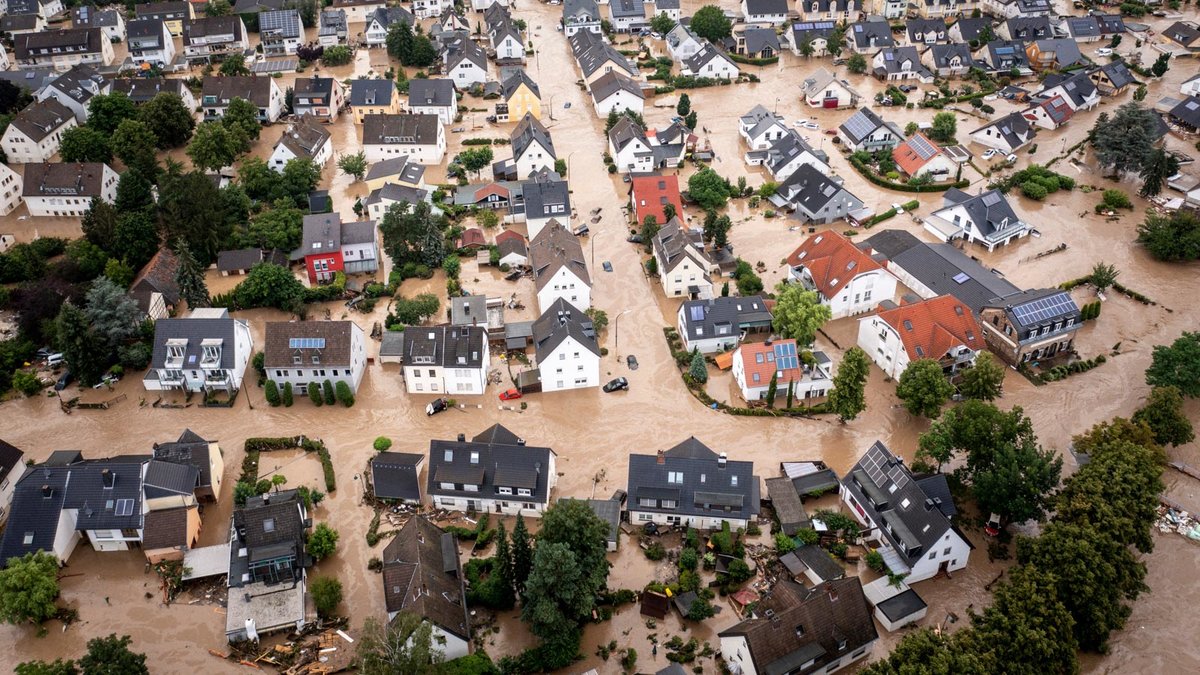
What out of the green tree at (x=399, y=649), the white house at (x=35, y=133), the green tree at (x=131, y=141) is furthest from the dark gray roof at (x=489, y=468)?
the white house at (x=35, y=133)

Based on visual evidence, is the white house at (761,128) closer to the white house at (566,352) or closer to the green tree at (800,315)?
the green tree at (800,315)

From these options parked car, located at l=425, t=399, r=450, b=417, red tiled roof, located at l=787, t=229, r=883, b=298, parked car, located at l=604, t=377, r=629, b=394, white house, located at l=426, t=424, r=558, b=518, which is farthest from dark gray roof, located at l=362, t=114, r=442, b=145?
white house, located at l=426, t=424, r=558, b=518

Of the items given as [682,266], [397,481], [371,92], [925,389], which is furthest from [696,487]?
[371,92]

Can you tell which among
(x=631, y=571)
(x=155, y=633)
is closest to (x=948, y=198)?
(x=631, y=571)

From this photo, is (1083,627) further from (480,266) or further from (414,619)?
(480,266)

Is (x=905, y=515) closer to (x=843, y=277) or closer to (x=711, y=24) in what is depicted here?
(x=843, y=277)

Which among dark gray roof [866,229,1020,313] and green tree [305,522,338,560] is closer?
green tree [305,522,338,560]

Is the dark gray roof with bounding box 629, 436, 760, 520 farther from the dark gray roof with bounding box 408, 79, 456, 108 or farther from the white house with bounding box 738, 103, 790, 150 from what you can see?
the dark gray roof with bounding box 408, 79, 456, 108
